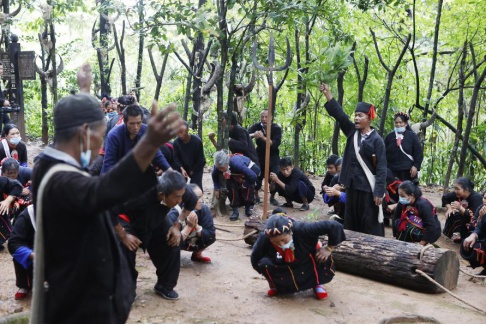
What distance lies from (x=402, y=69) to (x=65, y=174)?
1279 centimetres

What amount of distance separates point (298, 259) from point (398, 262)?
1347mm

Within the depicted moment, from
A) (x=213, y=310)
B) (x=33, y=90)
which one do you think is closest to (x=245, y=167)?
(x=213, y=310)

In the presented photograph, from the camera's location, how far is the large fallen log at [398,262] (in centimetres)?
601

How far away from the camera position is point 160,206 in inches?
204

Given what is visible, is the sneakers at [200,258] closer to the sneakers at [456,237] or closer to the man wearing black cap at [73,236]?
the sneakers at [456,237]

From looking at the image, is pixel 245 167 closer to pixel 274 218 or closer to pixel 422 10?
pixel 274 218

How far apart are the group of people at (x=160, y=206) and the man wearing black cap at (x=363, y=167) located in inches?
0.6

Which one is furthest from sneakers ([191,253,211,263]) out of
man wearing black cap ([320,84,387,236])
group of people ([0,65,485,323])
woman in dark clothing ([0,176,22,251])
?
woman in dark clothing ([0,176,22,251])

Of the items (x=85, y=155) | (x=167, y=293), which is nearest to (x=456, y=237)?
(x=167, y=293)

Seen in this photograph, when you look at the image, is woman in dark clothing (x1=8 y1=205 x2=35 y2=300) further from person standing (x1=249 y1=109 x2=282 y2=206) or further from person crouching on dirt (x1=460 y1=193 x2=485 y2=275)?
person standing (x1=249 y1=109 x2=282 y2=206)

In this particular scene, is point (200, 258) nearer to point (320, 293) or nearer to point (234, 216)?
point (320, 293)

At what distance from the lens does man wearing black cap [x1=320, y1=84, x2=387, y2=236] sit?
716 cm

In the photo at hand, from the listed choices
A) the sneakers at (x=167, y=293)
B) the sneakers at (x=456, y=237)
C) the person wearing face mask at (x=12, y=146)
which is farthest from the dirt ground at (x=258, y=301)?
the person wearing face mask at (x=12, y=146)

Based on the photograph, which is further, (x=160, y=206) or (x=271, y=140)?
(x=271, y=140)
